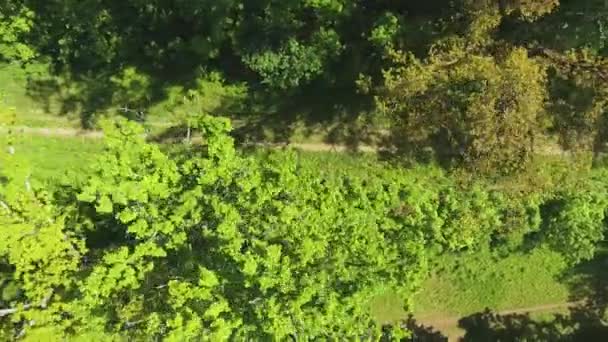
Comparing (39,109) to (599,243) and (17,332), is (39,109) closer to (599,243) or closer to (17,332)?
(17,332)

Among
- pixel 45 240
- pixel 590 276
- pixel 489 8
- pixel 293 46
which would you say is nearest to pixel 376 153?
pixel 293 46

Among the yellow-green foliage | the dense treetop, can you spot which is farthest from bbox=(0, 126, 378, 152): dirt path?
the yellow-green foliage

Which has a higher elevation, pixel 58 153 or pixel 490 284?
pixel 58 153

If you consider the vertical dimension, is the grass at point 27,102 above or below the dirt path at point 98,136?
above

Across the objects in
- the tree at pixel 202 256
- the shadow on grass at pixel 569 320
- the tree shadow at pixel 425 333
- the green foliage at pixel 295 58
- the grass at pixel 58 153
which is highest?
the green foliage at pixel 295 58

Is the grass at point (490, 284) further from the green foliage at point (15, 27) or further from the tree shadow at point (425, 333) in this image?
the green foliage at point (15, 27)

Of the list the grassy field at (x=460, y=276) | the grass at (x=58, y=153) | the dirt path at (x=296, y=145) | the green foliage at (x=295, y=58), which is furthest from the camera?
the grassy field at (x=460, y=276)

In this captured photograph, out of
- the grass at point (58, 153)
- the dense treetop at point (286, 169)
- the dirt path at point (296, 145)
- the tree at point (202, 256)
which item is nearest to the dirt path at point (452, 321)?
the dense treetop at point (286, 169)

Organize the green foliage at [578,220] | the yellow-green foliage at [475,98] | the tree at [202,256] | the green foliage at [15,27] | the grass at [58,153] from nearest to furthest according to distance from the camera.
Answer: the tree at [202,256] < the yellow-green foliage at [475,98] < the green foliage at [15,27] < the green foliage at [578,220] < the grass at [58,153]

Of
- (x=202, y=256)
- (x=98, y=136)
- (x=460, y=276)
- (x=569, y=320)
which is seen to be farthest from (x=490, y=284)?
(x=98, y=136)

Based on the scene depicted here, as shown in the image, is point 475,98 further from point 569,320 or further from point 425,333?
point 569,320

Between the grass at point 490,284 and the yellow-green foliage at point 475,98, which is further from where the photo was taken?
the grass at point 490,284
